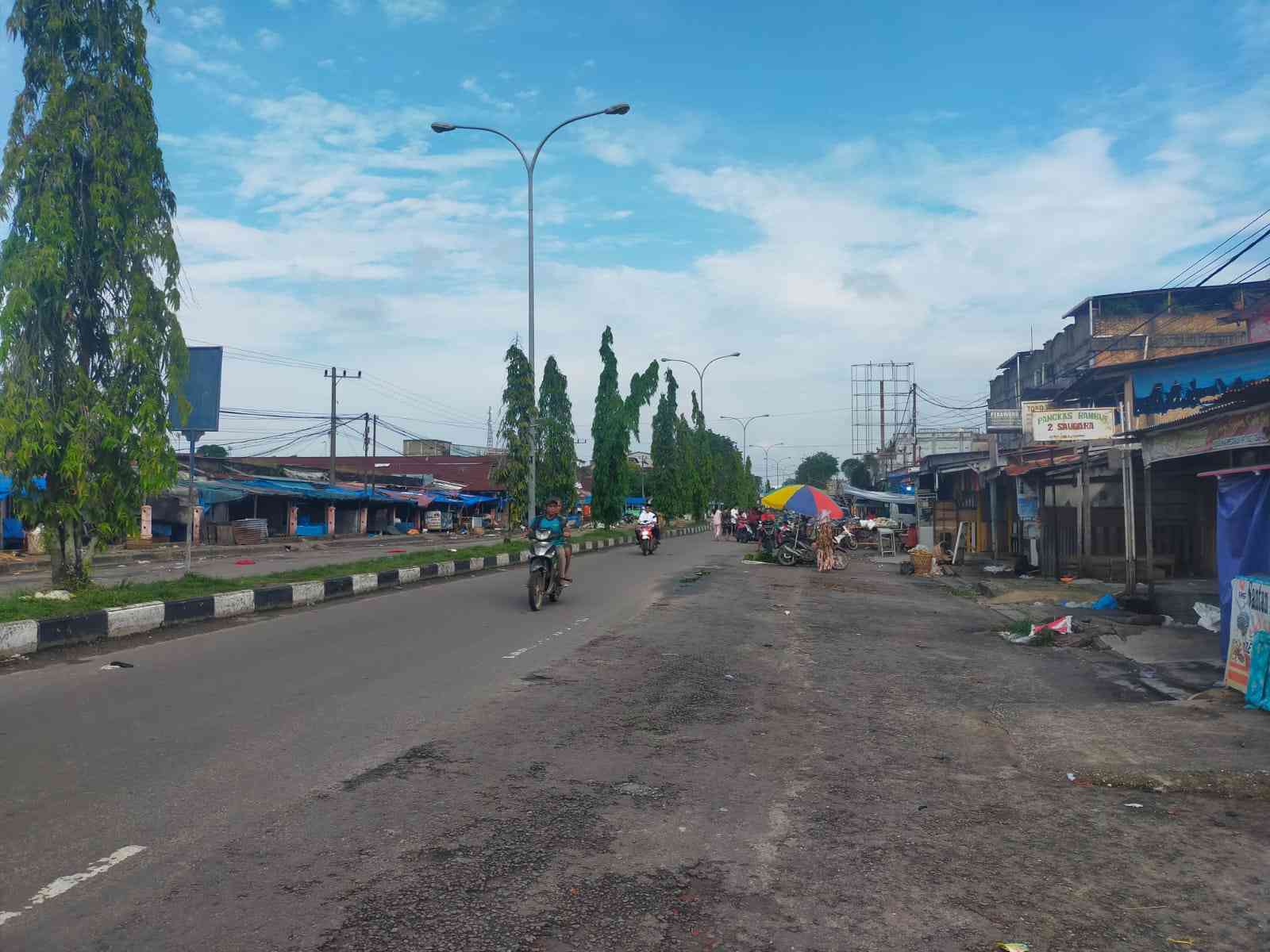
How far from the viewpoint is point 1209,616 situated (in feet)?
40.8

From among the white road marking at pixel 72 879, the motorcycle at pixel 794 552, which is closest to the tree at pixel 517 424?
the motorcycle at pixel 794 552

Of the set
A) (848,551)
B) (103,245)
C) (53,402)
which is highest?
(103,245)

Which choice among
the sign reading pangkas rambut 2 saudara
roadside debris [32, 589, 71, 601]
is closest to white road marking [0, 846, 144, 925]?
roadside debris [32, 589, 71, 601]

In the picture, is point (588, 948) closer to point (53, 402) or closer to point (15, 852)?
point (15, 852)

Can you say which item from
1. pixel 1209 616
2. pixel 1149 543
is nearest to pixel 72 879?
pixel 1209 616

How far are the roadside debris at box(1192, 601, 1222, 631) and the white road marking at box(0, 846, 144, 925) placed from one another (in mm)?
12233

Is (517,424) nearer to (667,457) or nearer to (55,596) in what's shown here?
(55,596)

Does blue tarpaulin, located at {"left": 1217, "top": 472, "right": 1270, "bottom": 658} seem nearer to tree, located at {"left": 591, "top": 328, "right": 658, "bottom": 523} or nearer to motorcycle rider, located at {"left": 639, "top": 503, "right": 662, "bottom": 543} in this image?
motorcycle rider, located at {"left": 639, "top": 503, "right": 662, "bottom": 543}

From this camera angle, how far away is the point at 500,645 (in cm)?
1048

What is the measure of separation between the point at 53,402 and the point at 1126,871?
41.8 feet

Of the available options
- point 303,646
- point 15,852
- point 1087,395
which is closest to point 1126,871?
point 15,852

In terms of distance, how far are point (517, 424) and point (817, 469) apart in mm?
101128

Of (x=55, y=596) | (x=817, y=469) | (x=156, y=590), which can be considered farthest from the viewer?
(x=817, y=469)

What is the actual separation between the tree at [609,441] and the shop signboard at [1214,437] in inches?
1389
